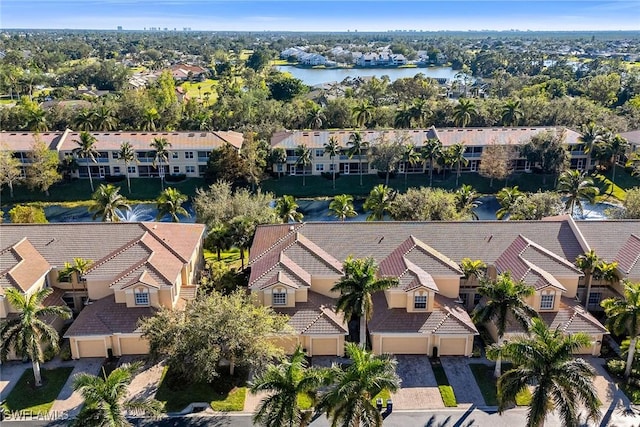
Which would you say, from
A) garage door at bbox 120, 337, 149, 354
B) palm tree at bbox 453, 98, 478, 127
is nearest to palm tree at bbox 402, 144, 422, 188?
palm tree at bbox 453, 98, 478, 127

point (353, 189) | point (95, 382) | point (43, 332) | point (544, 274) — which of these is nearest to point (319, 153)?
point (353, 189)

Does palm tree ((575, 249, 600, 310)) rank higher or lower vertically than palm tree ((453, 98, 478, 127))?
lower

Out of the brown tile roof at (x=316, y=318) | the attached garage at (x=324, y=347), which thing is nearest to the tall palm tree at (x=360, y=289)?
the brown tile roof at (x=316, y=318)

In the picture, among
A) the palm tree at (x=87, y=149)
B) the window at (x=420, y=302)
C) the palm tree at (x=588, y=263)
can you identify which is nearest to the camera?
the window at (x=420, y=302)

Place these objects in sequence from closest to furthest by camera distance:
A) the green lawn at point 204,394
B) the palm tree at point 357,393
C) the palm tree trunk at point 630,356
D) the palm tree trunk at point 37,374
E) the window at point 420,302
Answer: the palm tree at point 357,393
the green lawn at point 204,394
the palm tree trunk at point 37,374
the palm tree trunk at point 630,356
the window at point 420,302

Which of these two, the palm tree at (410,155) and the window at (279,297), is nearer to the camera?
the window at (279,297)

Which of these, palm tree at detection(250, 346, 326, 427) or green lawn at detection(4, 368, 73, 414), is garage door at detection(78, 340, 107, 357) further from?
palm tree at detection(250, 346, 326, 427)

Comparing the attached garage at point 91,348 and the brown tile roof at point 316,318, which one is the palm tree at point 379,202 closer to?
the brown tile roof at point 316,318
